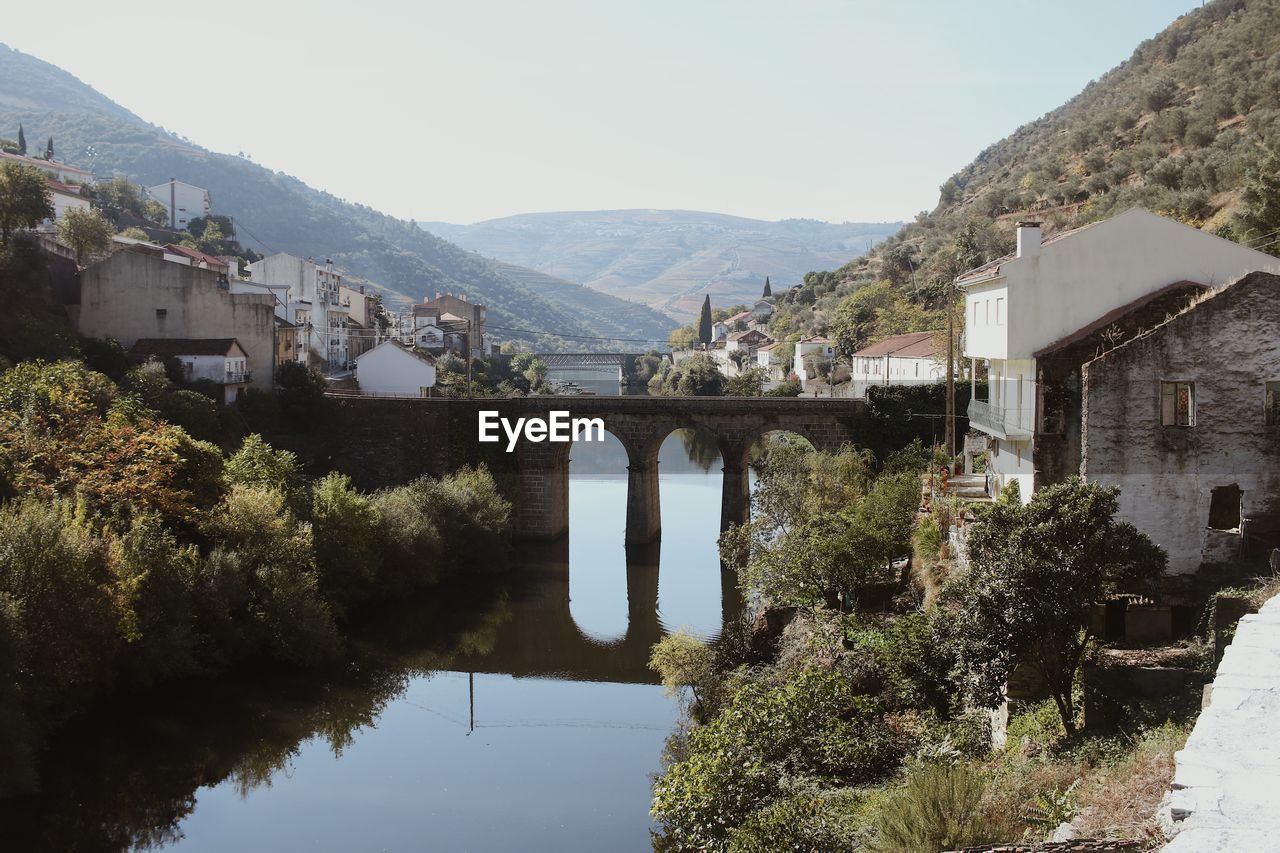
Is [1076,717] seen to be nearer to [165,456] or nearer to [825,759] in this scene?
[825,759]

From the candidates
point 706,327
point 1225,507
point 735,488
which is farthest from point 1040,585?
point 706,327

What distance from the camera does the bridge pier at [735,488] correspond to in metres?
45.1

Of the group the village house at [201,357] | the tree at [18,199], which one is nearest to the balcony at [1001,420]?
the village house at [201,357]

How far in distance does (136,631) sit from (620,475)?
51274mm

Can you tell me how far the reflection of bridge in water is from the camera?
101 feet

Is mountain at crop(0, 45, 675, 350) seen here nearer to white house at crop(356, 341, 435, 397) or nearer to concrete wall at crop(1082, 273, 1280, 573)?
white house at crop(356, 341, 435, 397)

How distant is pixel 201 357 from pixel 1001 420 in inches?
1236

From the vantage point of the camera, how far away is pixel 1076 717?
556 inches

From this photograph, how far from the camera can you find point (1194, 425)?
1781 centimetres

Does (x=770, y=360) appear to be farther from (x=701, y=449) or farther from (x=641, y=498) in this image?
(x=641, y=498)

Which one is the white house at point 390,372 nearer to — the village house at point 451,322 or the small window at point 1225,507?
the village house at point 451,322

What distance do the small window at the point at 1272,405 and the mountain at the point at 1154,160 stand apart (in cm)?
2035

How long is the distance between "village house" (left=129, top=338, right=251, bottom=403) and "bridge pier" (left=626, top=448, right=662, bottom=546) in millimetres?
14659

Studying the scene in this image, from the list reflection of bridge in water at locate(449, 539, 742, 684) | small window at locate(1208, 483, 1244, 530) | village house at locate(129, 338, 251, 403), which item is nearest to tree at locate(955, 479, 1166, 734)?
small window at locate(1208, 483, 1244, 530)
